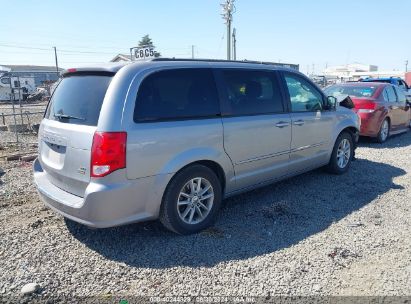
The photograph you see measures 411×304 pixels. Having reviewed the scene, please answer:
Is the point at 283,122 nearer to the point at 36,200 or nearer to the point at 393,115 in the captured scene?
the point at 36,200

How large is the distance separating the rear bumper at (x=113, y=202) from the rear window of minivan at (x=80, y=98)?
25.8 inches

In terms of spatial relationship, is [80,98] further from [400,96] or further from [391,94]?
[400,96]

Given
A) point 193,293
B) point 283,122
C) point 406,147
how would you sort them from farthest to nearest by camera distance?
point 406,147 < point 283,122 < point 193,293

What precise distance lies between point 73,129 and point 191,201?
4.74 feet

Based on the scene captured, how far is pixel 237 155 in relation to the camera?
4.43 m

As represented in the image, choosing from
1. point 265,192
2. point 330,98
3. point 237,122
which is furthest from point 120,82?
point 330,98

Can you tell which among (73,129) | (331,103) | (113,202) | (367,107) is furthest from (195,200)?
(367,107)

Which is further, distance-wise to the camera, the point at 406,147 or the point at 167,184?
the point at 406,147

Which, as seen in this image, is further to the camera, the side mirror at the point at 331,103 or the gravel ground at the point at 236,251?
the side mirror at the point at 331,103

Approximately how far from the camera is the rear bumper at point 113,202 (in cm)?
341

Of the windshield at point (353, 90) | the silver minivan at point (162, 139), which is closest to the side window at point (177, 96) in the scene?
the silver minivan at point (162, 139)

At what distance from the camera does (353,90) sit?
9953 mm

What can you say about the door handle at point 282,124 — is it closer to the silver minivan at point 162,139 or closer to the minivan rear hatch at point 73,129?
the silver minivan at point 162,139

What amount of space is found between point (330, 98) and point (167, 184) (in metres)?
3.64
